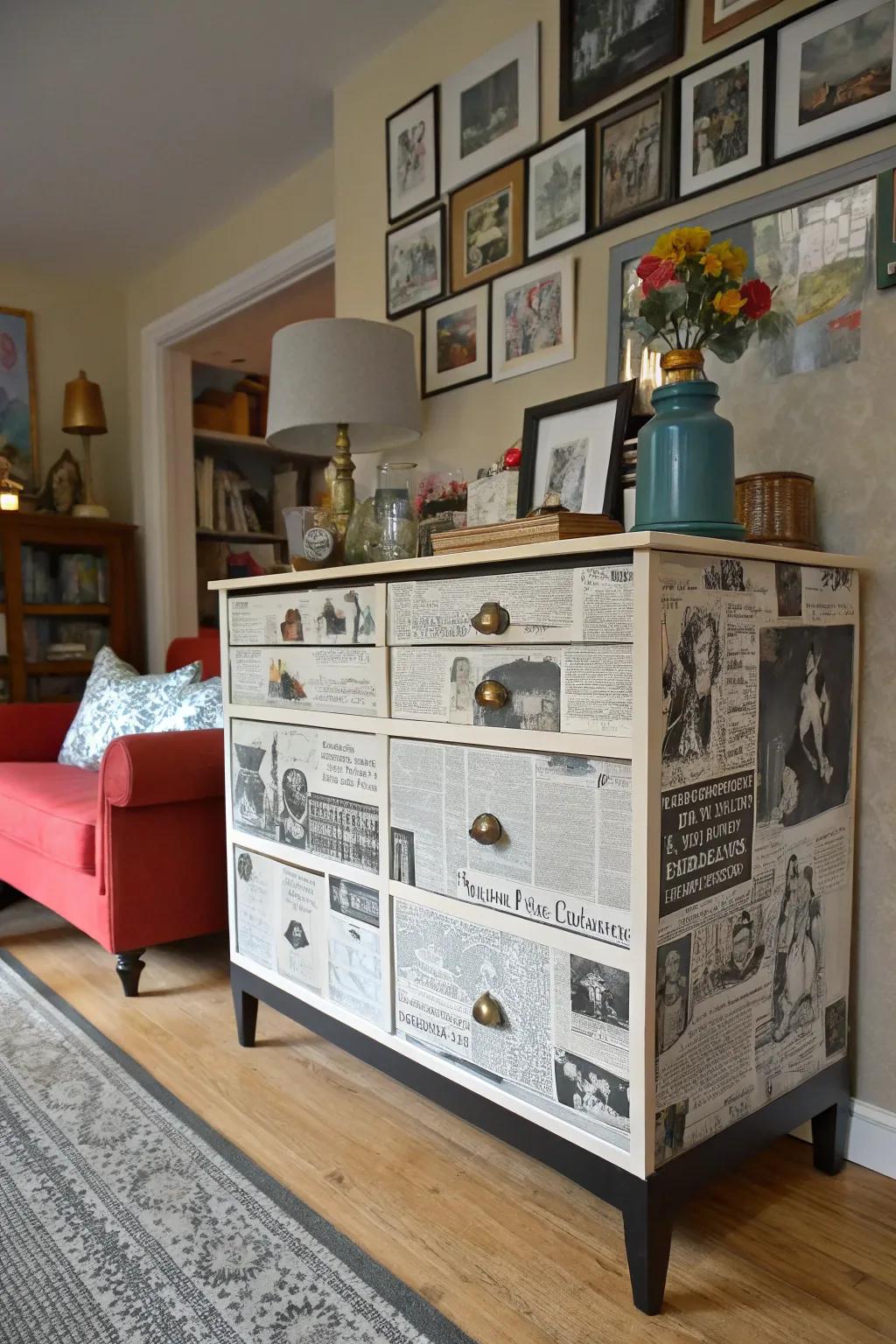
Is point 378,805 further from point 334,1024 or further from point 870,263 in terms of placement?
point 870,263

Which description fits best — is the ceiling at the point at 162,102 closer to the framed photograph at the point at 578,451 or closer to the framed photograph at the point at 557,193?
the framed photograph at the point at 557,193

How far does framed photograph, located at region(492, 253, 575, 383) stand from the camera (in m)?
1.89

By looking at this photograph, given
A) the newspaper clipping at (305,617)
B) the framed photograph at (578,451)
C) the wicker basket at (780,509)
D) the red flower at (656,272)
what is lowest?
A: the newspaper clipping at (305,617)

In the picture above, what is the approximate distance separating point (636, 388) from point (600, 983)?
104 cm

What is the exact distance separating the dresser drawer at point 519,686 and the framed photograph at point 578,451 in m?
0.39

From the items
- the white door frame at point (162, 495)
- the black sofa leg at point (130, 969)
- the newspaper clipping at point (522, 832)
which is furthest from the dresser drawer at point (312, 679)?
the white door frame at point (162, 495)

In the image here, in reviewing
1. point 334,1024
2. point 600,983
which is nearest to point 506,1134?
point 600,983

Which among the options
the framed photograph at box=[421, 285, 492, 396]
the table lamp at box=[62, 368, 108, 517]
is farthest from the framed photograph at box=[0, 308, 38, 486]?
the framed photograph at box=[421, 285, 492, 396]

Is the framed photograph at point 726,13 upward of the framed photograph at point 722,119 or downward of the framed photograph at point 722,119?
upward

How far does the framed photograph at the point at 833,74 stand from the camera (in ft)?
4.54

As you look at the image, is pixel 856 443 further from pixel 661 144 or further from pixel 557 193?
pixel 557 193

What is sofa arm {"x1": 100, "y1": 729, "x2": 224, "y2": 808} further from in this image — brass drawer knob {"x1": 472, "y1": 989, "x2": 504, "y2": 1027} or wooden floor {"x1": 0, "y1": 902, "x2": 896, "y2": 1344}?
brass drawer knob {"x1": 472, "y1": 989, "x2": 504, "y2": 1027}

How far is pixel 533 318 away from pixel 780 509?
2.70 feet

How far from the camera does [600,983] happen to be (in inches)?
45.3
